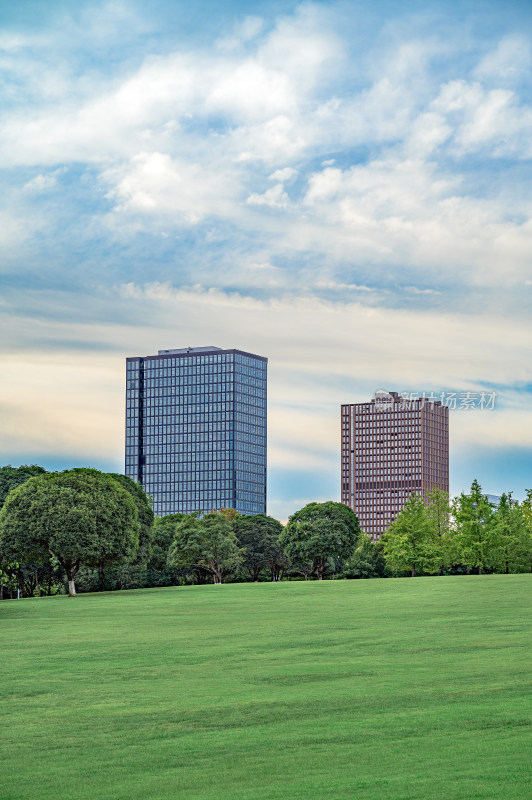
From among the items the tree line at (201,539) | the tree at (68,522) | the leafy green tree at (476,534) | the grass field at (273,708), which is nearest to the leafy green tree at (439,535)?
the tree line at (201,539)

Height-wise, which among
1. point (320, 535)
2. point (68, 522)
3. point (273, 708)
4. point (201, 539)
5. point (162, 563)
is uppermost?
point (68, 522)

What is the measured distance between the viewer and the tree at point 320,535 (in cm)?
10350

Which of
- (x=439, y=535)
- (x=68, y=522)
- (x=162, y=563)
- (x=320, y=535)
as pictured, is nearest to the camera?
(x=68, y=522)

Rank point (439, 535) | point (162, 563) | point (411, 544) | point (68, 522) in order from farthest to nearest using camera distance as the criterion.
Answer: point (162, 563), point (439, 535), point (411, 544), point (68, 522)

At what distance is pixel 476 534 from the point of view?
75500 millimetres

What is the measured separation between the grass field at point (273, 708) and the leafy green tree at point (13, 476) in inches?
1900

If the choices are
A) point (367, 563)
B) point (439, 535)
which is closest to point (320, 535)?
point (367, 563)

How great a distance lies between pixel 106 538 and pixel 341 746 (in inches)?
2004

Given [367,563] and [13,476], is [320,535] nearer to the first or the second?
[367,563]

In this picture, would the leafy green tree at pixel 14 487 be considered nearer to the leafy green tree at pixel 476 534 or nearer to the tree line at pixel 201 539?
the tree line at pixel 201 539

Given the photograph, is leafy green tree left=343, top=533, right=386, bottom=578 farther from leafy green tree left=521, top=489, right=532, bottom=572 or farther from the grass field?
the grass field

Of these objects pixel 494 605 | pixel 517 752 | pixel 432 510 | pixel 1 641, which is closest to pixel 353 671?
pixel 517 752

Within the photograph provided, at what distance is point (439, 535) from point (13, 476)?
38.9 meters

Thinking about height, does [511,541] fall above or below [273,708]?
above
